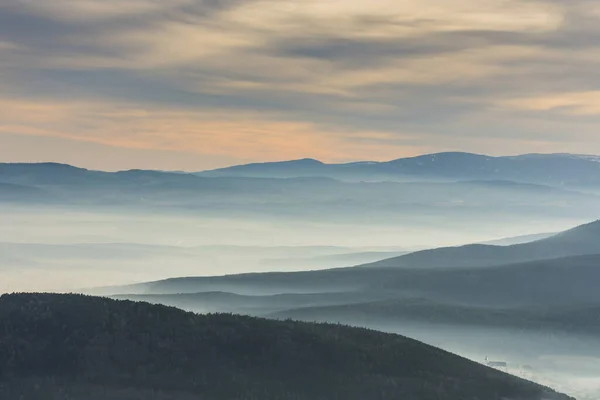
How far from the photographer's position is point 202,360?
75.3m

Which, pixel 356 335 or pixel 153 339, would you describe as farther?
pixel 356 335

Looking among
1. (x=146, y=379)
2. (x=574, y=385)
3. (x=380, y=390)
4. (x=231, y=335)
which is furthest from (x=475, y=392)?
(x=574, y=385)

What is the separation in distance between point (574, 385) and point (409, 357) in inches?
2415

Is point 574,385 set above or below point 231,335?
below

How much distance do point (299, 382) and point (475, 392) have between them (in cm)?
1325

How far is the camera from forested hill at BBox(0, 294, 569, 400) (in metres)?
69.9

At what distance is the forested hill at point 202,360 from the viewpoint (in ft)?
229

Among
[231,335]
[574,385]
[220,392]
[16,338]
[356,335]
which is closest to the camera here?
[220,392]

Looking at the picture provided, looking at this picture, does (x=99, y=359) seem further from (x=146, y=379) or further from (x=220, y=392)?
(x=220, y=392)

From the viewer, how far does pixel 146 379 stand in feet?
232

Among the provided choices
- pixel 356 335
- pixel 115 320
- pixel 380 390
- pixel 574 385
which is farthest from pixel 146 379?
pixel 574 385

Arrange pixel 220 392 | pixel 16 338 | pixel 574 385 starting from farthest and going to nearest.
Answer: pixel 574 385 < pixel 16 338 < pixel 220 392

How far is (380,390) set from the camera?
2894 inches

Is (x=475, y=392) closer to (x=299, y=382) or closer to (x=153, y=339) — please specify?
(x=299, y=382)
